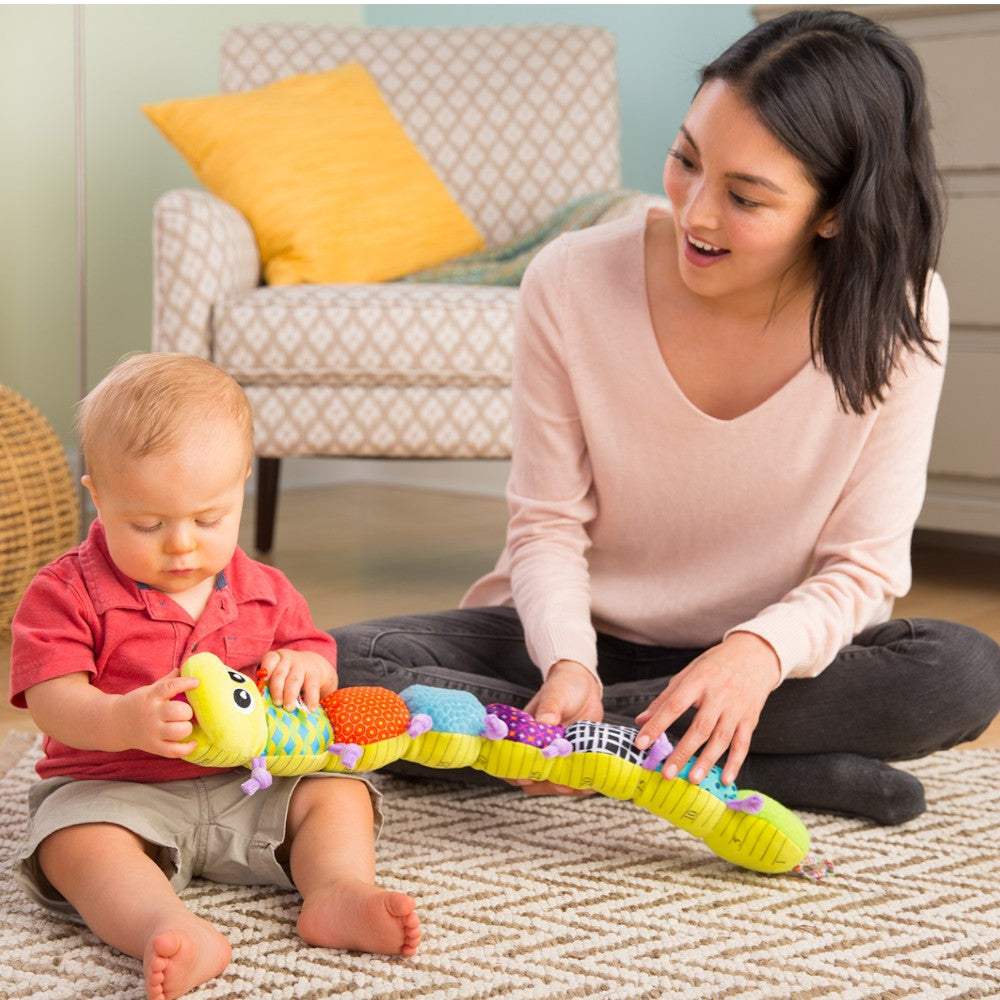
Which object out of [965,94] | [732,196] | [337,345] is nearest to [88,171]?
[337,345]

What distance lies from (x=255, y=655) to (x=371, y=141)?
1832 millimetres

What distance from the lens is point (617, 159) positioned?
2.93m

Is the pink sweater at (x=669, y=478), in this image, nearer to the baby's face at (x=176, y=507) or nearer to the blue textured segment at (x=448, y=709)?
the blue textured segment at (x=448, y=709)

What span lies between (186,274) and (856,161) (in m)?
1.38

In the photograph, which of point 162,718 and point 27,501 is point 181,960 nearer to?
point 162,718

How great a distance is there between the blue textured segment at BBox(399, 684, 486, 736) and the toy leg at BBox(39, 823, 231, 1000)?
9.2 inches

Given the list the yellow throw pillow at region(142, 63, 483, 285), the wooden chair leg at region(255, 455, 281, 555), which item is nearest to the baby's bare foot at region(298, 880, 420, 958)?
the yellow throw pillow at region(142, 63, 483, 285)

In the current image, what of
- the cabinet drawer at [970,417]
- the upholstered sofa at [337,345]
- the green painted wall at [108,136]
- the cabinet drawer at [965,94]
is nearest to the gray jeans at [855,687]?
the upholstered sofa at [337,345]

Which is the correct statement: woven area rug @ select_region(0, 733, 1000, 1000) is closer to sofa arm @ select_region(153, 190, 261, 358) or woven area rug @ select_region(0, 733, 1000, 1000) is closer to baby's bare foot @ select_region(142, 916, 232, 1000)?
baby's bare foot @ select_region(142, 916, 232, 1000)

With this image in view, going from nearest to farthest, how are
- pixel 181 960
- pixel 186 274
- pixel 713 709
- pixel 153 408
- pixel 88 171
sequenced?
pixel 181 960
pixel 153 408
pixel 713 709
pixel 186 274
pixel 88 171

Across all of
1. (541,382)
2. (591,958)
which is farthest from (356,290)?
(591,958)

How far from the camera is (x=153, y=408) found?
101 cm

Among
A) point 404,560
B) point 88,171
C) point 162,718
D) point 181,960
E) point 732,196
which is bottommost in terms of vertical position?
point 404,560

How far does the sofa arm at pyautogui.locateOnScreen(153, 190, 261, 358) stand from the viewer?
91.4 inches
